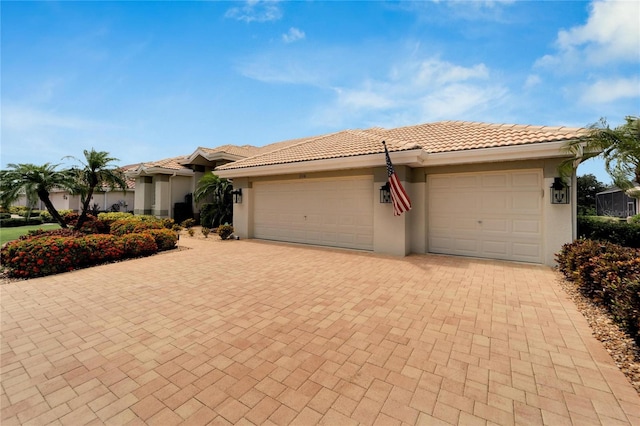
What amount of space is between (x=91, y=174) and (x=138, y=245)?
5.81m

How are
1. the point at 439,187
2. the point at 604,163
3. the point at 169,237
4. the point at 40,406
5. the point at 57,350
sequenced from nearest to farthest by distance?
the point at 40,406 < the point at 57,350 < the point at 604,163 < the point at 439,187 < the point at 169,237

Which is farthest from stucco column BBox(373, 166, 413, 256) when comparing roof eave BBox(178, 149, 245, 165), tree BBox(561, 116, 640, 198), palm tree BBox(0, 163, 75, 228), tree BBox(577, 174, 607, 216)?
tree BBox(577, 174, 607, 216)

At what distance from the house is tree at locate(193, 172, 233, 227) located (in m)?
3.47

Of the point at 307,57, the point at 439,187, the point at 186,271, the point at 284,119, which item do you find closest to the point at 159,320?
the point at 186,271

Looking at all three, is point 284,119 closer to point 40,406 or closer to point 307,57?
point 307,57

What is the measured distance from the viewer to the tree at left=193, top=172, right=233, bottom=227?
51.0 ft

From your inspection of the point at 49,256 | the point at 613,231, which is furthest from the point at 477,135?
the point at 49,256

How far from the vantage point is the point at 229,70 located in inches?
426

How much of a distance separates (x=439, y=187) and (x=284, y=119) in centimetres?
989

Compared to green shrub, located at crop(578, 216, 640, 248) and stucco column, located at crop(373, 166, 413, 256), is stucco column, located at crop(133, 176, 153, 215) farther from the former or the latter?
green shrub, located at crop(578, 216, 640, 248)

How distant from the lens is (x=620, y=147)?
18.7ft

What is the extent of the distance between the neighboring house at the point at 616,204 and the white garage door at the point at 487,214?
19.4m

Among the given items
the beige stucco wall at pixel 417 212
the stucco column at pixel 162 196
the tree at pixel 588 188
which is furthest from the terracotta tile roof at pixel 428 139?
the tree at pixel 588 188

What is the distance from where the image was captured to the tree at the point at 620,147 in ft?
18.3
